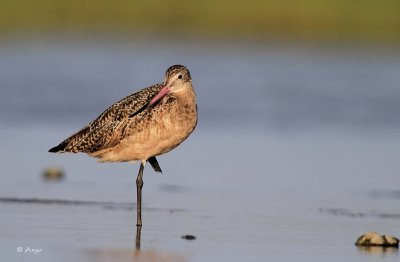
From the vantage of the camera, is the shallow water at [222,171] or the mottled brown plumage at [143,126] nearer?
the shallow water at [222,171]

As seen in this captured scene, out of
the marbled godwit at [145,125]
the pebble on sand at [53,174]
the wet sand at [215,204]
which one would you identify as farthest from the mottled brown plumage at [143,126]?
the pebble on sand at [53,174]

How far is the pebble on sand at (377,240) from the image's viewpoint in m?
8.11

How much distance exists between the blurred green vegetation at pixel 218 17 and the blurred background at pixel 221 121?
0.06 metres

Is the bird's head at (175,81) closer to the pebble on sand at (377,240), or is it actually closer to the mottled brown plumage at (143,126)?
the mottled brown plumage at (143,126)

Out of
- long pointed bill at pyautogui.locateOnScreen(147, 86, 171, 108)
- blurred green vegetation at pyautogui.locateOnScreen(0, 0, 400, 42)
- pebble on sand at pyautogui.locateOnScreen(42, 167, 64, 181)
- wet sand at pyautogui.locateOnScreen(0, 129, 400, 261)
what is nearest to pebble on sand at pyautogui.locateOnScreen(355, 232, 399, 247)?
wet sand at pyautogui.locateOnScreen(0, 129, 400, 261)

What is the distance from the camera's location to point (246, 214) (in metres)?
9.59

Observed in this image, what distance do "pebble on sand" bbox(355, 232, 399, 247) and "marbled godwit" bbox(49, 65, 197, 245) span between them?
72.7 inches

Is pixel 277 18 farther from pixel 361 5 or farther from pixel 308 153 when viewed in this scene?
pixel 308 153

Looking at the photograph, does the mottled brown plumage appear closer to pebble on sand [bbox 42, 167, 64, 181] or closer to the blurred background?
the blurred background

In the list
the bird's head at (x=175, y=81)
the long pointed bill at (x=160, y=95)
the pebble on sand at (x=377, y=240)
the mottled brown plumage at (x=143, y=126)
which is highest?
the bird's head at (x=175, y=81)

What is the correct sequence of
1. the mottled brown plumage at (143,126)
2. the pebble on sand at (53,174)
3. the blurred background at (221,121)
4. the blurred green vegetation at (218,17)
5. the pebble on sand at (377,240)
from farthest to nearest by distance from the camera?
the blurred green vegetation at (218,17) < the pebble on sand at (53,174) < the mottled brown plumage at (143,126) < the blurred background at (221,121) < the pebble on sand at (377,240)

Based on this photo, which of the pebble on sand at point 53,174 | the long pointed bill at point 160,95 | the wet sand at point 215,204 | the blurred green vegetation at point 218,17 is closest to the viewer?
the wet sand at point 215,204

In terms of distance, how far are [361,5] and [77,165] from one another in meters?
22.4

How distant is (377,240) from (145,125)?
2.23m
